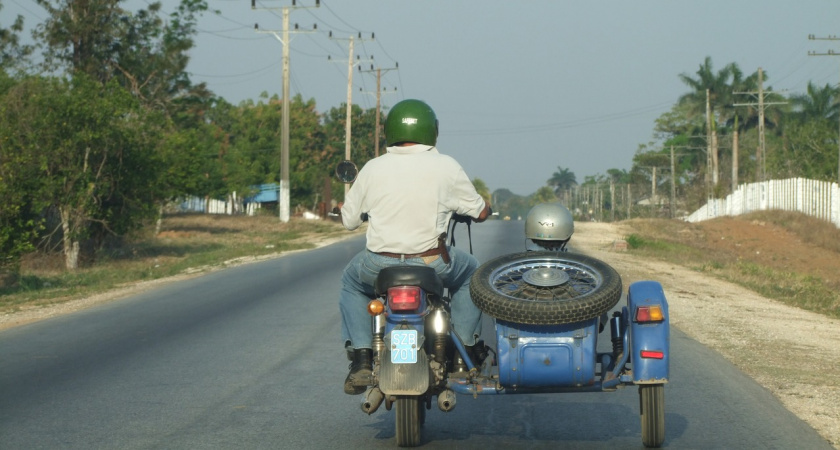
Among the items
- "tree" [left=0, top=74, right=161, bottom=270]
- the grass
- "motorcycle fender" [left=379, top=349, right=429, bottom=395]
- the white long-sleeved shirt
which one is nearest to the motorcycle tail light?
"motorcycle fender" [left=379, top=349, right=429, bottom=395]

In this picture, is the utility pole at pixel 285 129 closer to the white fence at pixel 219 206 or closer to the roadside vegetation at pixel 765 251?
the roadside vegetation at pixel 765 251

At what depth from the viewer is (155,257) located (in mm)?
29609

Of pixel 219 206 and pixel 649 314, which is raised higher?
pixel 219 206

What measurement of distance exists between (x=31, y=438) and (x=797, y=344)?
8390mm

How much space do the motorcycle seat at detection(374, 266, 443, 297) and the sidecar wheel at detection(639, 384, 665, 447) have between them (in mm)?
1324

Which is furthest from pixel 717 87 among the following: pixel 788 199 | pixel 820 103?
pixel 788 199

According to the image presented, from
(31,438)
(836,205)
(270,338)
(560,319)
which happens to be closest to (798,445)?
(560,319)

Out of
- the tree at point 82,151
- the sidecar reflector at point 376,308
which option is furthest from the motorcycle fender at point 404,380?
the tree at point 82,151

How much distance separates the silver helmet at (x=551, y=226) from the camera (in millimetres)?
6762

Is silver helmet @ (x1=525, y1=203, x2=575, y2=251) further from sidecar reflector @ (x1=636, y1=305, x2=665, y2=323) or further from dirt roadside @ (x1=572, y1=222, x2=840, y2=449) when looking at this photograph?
dirt roadside @ (x1=572, y1=222, x2=840, y2=449)

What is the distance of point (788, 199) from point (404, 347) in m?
50.0

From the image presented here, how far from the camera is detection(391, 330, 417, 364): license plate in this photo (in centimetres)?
571

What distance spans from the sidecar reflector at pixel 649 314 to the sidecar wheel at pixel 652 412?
39cm

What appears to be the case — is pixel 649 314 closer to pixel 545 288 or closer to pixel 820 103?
pixel 545 288
